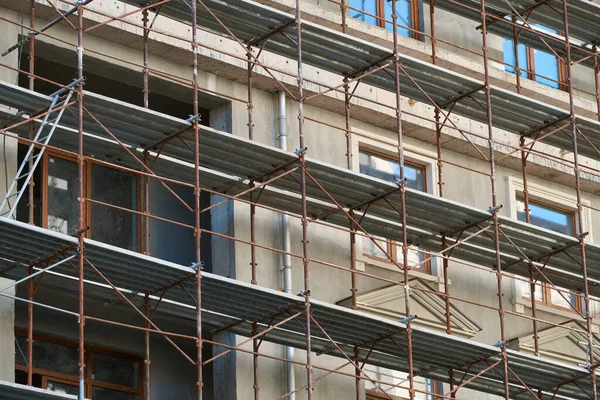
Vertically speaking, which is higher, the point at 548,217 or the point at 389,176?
the point at 548,217

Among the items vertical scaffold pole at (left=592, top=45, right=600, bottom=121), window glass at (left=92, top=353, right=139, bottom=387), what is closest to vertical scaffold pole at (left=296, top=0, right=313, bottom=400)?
window glass at (left=92, top=353, right=139, bottom=387)

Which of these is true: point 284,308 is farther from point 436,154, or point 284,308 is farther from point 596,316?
point 596,316

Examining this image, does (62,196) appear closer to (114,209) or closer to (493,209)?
(114,209)

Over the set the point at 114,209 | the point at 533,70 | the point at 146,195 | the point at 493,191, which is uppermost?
the point at 533,70

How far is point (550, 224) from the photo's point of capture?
104 feet

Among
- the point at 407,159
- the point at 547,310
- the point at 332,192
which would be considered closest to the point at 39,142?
the point at 332,192

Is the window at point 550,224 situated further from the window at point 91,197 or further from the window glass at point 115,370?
the window glass at point 115,370

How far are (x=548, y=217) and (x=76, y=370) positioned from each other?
997 cm

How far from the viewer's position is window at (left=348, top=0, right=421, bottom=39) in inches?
1175

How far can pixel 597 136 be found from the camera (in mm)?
30938

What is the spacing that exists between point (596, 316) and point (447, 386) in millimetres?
3934

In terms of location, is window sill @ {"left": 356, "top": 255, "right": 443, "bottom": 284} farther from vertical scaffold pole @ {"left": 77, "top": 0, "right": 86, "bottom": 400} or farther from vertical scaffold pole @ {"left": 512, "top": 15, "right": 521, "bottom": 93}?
vertical scaffold pole @ {"left": 77, "top": 0, "right": 86, "bottom": 400}

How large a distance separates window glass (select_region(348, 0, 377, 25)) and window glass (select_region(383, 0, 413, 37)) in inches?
9.5

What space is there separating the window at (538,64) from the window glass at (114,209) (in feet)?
26.7
